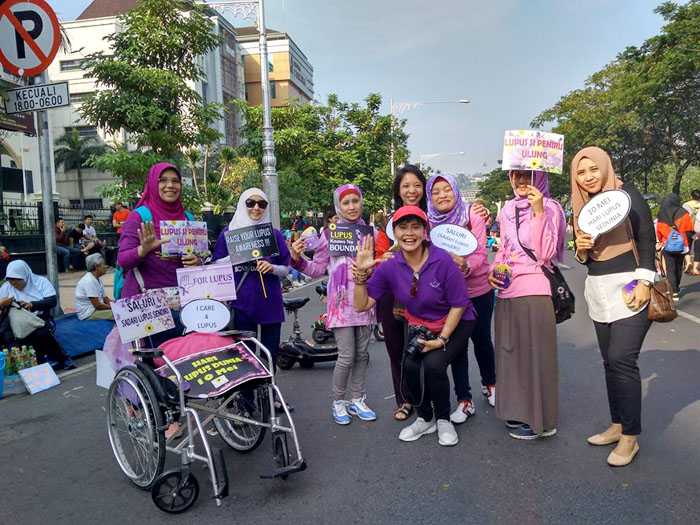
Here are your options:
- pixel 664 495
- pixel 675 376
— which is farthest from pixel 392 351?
pixel 675 376

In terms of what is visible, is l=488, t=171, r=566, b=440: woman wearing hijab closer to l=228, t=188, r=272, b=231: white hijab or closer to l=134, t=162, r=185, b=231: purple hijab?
l=228, t=188, r=272, b=231: white hijab

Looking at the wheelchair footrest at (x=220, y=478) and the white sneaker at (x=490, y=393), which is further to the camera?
the white sneaker at (x=490, y=393)

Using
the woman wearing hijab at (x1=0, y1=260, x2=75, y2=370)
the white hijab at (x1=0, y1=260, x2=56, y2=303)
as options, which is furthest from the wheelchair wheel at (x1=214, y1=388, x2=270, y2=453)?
the white hijab at (x1=0, y1=260, x2=56, y2=303)

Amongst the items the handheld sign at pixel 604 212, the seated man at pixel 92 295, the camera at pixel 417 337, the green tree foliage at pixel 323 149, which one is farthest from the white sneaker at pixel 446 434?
the green tree foliage at pixel 323 149

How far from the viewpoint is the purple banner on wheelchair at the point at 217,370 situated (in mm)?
3193

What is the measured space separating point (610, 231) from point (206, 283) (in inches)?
101

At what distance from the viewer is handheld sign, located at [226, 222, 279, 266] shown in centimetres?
425

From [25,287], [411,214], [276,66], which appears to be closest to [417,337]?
[411,214]

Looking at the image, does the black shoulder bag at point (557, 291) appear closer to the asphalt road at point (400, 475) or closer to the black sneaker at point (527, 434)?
the black sneaker at point (527, 434)

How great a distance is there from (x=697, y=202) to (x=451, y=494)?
9.50 meters

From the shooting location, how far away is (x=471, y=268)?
4.34 m

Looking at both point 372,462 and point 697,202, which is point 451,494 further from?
point 697,202

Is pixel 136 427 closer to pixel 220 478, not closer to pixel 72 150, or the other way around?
pixel 220 478

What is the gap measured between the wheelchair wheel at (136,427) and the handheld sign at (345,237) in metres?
1.70
